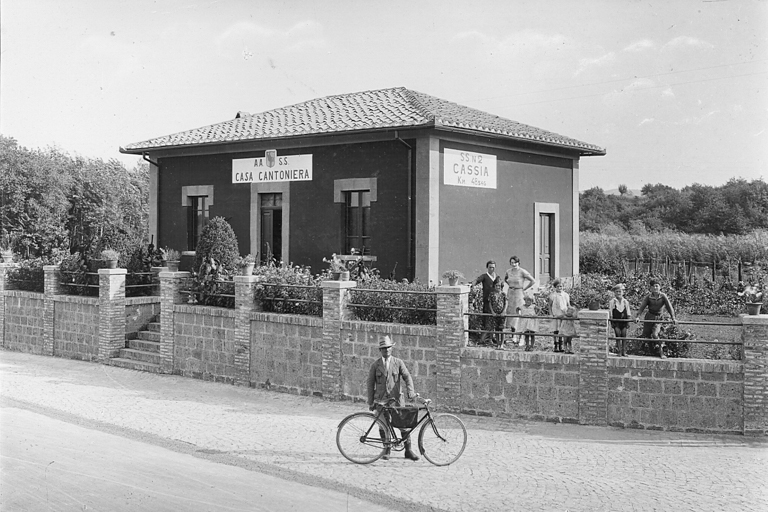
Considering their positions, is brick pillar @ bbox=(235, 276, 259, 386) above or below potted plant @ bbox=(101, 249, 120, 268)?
below

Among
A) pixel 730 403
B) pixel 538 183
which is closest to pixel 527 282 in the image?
pixel 730 403

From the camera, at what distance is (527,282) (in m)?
13.7

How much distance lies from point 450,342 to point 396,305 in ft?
4.63

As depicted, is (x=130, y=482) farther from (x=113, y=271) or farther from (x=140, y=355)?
(x=113, y=271)

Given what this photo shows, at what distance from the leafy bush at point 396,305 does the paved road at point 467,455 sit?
164 cm

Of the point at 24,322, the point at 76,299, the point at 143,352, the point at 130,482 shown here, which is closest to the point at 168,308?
the point at 143,352

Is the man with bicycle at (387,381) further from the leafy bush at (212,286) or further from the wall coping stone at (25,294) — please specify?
the wall coping stone at (25,294)

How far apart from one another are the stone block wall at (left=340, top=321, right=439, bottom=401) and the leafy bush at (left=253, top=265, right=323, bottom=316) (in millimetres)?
1100

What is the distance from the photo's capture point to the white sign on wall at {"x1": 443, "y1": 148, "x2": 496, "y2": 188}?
17.2 m

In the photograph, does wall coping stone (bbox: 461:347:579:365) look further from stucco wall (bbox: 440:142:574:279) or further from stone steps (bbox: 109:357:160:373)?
stone steps (bbox: 109:357:160:373)

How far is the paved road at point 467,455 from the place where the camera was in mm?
8203

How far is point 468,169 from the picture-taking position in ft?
58.0

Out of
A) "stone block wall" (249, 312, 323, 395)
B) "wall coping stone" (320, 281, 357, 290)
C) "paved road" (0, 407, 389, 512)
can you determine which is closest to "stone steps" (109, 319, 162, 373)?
"stone block wall" (249, 312, 323, 395)

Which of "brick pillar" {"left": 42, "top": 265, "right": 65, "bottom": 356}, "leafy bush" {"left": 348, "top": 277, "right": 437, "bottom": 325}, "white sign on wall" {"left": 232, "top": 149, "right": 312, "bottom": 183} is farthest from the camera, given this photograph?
"brick pillar" {"left": 42, "top": 265, "right": 65, "bottom": 356}
